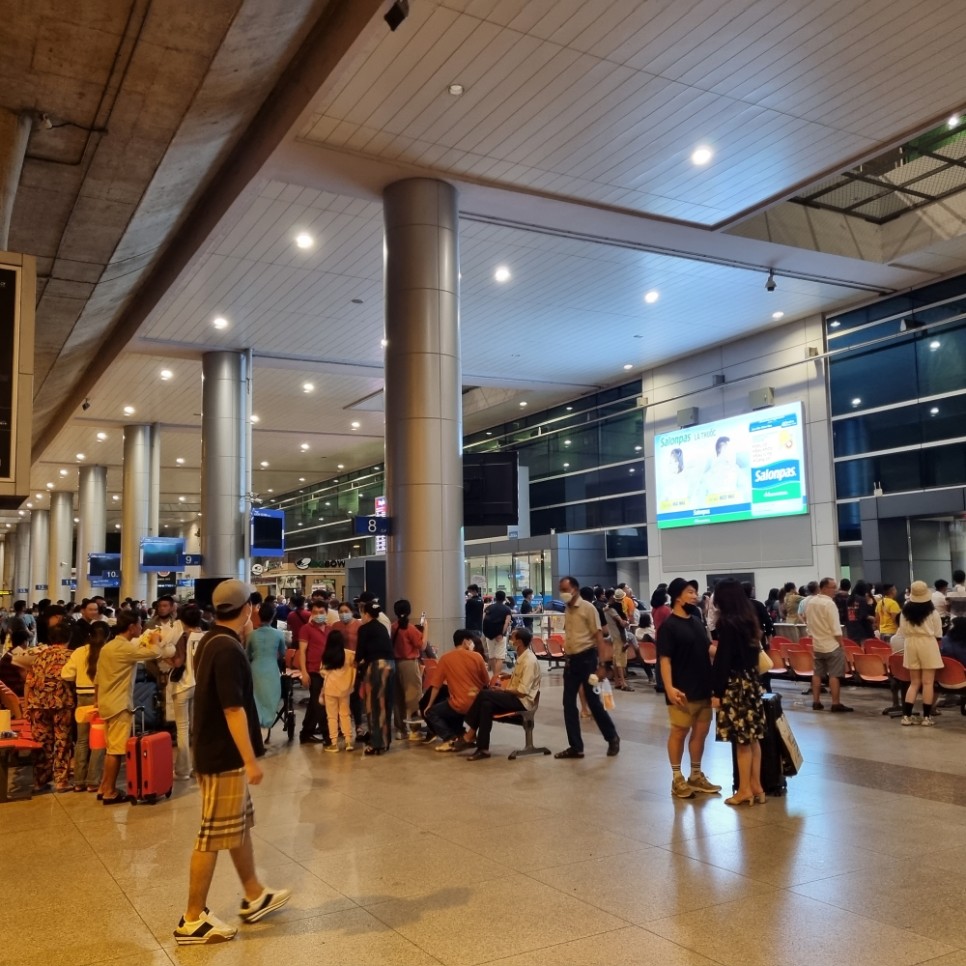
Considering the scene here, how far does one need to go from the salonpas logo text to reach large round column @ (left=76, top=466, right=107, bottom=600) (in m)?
26.7

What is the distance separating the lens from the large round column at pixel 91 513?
36.6m

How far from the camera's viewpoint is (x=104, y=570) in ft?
101

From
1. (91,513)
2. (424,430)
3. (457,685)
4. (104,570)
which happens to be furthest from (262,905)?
(91,513)


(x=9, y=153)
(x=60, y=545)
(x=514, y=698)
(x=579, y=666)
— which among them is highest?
(x=9, y=153)

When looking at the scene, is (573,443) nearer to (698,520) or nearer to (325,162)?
(698,520)

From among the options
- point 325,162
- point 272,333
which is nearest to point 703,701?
point 325,162

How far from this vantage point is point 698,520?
74.2 ft

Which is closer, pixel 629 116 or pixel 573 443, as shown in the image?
pixel 629 116

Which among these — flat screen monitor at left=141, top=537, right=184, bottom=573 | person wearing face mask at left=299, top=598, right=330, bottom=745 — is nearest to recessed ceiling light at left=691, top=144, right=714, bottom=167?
person wearing face mask at left=299, top=598, right=330, bottom=745

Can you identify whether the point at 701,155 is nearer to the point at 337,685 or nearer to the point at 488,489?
the point at 488,489

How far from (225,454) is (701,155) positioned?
1267cm

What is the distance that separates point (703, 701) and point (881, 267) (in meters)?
12.9

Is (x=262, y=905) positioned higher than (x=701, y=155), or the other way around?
(x=701, y=155)

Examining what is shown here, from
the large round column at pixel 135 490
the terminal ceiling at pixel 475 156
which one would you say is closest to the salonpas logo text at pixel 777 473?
the terminal ceiling at pixel 475 156
